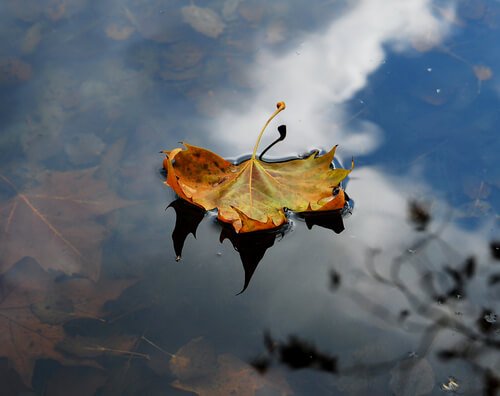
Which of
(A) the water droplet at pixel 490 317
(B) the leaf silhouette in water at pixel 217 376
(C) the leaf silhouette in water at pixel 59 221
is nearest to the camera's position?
(B) the leaf silhouette in water at pixel 217 376

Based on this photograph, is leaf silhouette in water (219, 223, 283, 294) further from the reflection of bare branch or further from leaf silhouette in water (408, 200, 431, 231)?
leaf silhouette in water (408, 200, 431, 231)

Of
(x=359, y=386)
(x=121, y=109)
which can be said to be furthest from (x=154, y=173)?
(x=359, y=386)

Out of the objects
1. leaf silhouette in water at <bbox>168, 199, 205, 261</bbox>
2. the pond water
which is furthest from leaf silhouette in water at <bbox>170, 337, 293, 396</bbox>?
leaf silhouette in water at <bbox>168, 199, 205, 261</bbox>

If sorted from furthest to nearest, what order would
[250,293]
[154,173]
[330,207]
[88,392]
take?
[154,173] → [330,207] → [250,293] → [88,392]

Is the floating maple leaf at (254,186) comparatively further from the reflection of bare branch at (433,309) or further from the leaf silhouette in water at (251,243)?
the reflection of bare branch at (433,309)

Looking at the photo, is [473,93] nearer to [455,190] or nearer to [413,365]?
[455,190]

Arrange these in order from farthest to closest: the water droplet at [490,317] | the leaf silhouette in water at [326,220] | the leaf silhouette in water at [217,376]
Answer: the leaf silhouette in water at [326,220]
the water droplet at [490,317]
the leaf silhouette in water at [217,376]

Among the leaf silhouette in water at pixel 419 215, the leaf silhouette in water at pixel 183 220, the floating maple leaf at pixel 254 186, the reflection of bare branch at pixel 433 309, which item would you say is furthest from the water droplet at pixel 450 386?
the leaf silhouette in water at pixel 183 220
